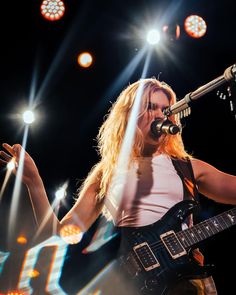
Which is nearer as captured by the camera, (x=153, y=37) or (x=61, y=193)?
(x=153, y=37)

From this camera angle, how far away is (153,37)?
4.39 meters

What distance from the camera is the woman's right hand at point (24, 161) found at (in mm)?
2145

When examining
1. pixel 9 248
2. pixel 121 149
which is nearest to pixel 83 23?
pixel 121 149

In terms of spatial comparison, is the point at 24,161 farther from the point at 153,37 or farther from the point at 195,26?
the point at 195,26

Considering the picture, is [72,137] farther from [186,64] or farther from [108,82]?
[186,64]

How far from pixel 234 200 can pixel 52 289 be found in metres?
2.09

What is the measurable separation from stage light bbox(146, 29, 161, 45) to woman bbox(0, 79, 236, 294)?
169cm

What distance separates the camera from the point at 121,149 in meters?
2.76

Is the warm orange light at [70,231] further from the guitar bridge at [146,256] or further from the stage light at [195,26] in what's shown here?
the stage light at [195,26]

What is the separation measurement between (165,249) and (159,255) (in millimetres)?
46

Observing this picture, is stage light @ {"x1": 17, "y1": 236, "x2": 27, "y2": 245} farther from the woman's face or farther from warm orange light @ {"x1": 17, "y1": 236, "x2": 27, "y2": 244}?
the woman's face

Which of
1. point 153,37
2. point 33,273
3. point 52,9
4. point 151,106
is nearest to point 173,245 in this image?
point 151,106

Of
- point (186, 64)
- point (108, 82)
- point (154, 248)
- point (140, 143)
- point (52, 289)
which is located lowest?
point (154, 248)

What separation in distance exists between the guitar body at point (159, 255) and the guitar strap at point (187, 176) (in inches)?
6.5
